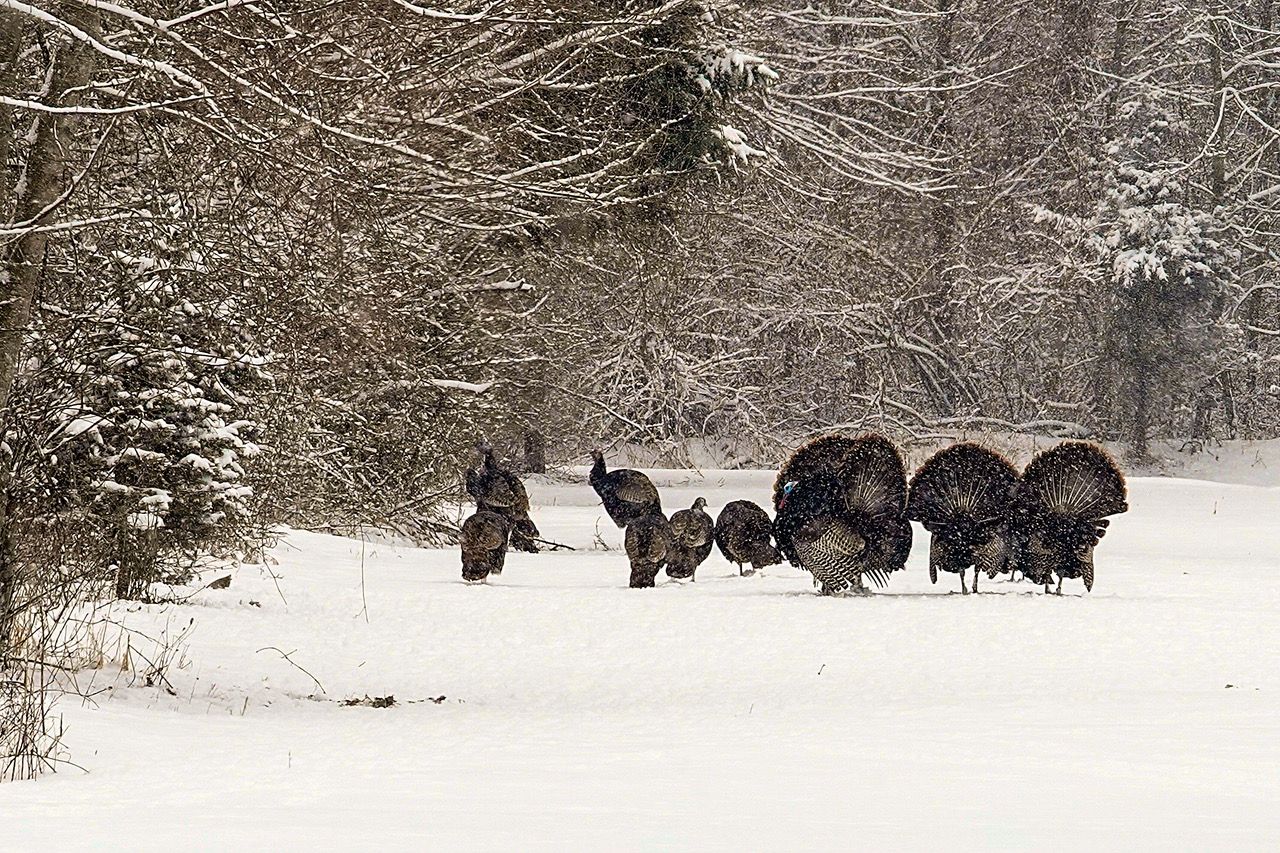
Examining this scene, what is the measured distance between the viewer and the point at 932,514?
1158 cm

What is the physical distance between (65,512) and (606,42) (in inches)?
260

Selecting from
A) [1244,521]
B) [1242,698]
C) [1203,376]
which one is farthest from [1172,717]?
[1203,376]

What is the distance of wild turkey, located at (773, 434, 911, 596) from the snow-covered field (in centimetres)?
36

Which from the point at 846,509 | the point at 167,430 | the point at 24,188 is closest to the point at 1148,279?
the point at 846,509

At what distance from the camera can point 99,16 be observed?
262 inches

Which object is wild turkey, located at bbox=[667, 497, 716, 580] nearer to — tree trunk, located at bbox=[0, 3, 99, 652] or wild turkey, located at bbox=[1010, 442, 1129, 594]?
wild turkey, located at bbox=[1010, 442, 1129, 594]

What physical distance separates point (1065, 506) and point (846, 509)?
1.68 m

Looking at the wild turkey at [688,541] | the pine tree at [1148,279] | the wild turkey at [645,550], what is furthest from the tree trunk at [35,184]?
the pine tree at [1148,279]

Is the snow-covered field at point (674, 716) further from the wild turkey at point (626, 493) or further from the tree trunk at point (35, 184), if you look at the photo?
the tree trunk at point (35, 184)

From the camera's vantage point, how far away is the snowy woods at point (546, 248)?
7316mm

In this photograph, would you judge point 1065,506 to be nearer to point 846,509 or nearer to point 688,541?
point 846,509

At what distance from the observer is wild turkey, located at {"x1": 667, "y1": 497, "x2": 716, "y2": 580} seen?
12.3 meters

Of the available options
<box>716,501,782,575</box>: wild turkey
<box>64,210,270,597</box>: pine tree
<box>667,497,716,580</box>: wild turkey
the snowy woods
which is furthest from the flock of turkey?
the snowy woods

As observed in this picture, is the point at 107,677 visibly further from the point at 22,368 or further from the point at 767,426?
the point at 767,426
